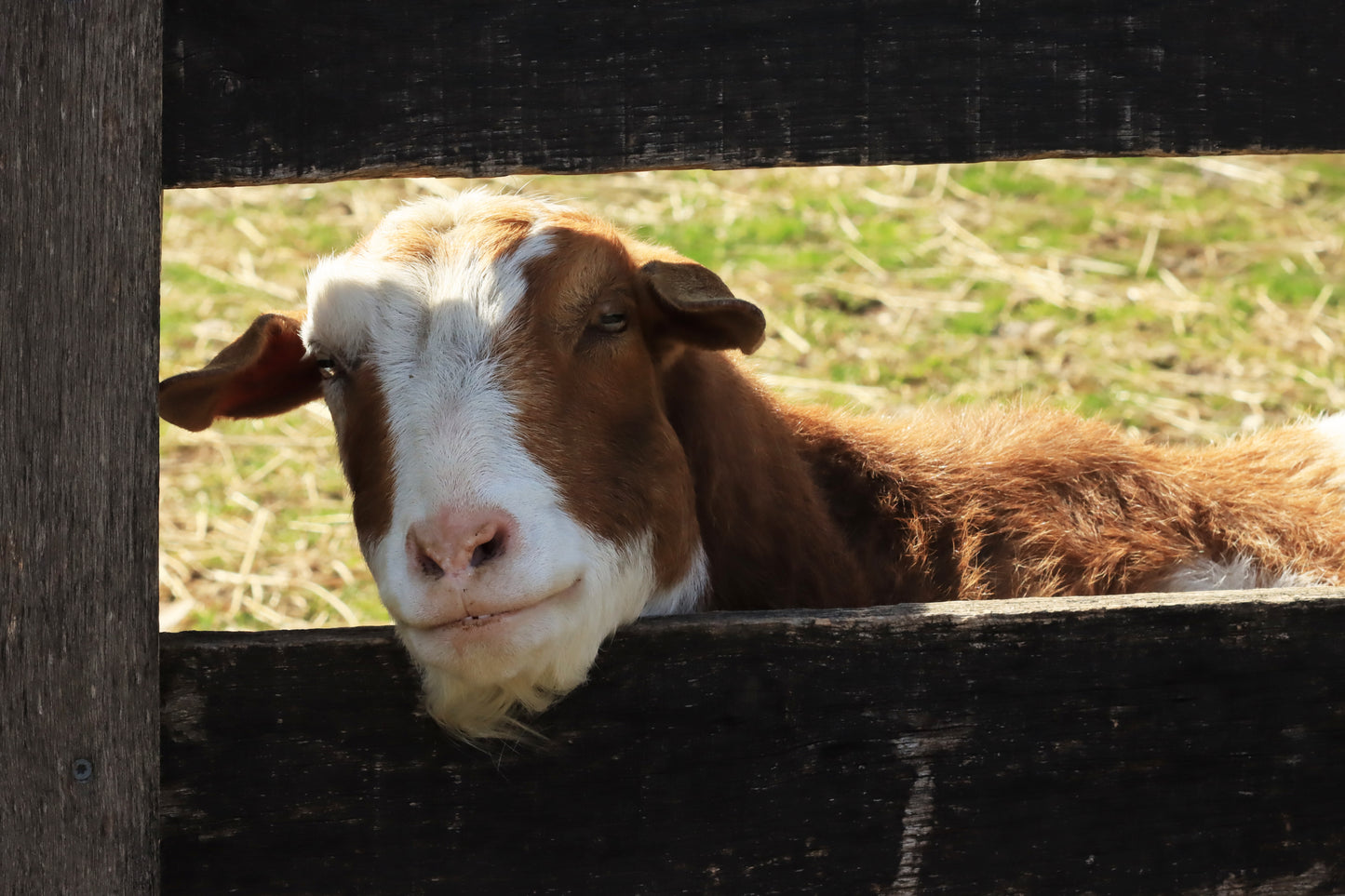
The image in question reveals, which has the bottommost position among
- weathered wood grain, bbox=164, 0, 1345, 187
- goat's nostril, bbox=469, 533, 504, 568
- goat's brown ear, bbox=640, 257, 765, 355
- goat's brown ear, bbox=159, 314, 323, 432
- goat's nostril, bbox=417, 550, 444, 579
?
goat's nostril, bbox=417, 550, 444, 579

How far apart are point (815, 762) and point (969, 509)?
1.44 m

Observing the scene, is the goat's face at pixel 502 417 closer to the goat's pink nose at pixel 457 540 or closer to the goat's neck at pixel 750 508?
the goat's pink nose at pixel 457 540

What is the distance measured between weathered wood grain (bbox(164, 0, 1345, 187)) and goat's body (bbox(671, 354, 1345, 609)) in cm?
108

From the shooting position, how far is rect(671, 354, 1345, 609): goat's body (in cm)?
317

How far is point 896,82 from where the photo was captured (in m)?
2.06

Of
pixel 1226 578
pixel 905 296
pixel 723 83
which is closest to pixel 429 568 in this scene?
pixel 723 83

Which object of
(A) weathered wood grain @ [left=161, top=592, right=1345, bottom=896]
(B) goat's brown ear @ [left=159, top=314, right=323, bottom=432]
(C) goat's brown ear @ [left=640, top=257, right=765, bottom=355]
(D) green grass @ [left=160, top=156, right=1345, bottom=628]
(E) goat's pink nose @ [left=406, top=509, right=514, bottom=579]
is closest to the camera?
(A) weathered wood grain @ [left=161, top=592, right=1345, bottom=896]

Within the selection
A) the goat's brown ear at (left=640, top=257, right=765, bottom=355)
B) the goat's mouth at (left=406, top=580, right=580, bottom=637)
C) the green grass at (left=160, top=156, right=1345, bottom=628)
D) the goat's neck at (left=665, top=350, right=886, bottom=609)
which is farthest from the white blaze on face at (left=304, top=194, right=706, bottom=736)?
the green grass at (left=160, top=156, right=1345, bottom=628)

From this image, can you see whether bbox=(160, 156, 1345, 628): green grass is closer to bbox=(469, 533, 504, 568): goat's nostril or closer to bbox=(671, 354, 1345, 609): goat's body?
bbox=(671, 354, 1345, 609): goat's body

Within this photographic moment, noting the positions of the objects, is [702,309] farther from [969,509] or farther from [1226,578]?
[1226,578]

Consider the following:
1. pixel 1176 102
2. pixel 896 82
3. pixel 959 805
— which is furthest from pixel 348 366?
pixel 1176 102

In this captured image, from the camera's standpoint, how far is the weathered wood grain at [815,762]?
6.88 ft

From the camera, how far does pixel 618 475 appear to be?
8.76ft

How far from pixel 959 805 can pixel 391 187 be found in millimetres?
8382
